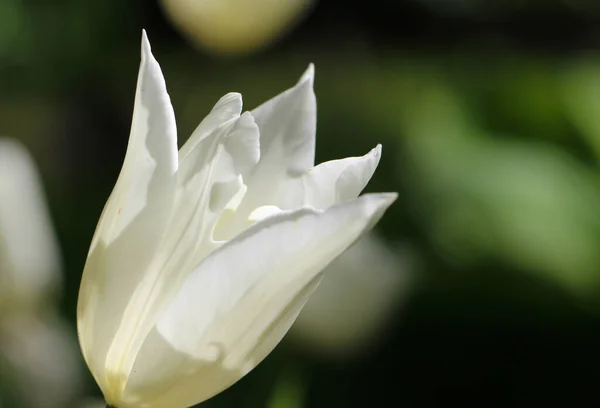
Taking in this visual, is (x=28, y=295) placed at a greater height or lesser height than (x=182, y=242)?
lesser

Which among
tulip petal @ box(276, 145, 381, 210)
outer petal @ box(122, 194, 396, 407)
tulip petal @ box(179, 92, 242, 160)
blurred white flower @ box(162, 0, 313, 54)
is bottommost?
blurred white flower @ box(162, 0, 313, 54)

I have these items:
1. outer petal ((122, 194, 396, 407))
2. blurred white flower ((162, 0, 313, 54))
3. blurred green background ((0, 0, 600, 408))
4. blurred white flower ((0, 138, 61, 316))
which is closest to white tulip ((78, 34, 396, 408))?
outer petal ((122, 194, 396, 407))

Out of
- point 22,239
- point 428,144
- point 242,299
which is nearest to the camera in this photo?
point 242,299

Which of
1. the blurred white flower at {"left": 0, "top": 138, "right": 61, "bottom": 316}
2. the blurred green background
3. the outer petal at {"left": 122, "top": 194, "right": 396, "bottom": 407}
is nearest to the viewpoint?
the outer petal at {"left": 122, "top": 194, "right": 396, "bottom": 407}

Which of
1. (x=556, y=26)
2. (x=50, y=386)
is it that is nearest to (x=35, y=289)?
(x=50, y=386)

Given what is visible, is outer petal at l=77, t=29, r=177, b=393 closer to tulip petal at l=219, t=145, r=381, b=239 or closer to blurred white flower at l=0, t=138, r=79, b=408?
tulip petal at l=219, t=145, r=381, b=239

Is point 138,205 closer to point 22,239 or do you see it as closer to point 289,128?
point 289,128

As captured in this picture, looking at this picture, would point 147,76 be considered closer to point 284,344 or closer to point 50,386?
point 50,386

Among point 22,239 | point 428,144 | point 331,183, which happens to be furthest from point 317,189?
point 428,144

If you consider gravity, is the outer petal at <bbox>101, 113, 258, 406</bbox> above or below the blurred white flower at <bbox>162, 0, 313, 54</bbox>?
above
